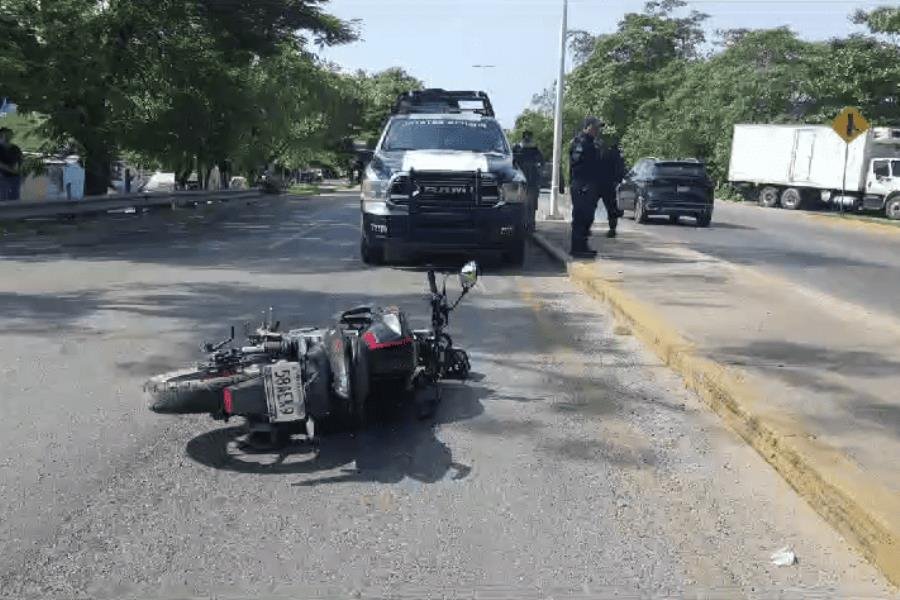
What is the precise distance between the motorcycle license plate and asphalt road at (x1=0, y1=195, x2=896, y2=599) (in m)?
0.31

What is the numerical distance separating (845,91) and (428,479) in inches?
1847

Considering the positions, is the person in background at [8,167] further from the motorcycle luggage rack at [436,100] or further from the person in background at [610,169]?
the person in background at [610,169]

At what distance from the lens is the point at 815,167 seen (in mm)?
41094

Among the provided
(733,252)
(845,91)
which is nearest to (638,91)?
(845,91)

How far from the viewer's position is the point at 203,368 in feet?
17.3

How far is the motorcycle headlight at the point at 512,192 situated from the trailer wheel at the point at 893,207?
2649 cm

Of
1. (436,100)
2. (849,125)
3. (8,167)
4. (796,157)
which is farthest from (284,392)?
(796,157)

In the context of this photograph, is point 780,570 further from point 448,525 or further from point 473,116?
point 473,116

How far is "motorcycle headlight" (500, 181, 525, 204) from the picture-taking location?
42.5ft

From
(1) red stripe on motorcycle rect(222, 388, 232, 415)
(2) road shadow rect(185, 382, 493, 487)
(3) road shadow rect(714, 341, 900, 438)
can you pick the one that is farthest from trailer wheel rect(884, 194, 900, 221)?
(1) red stripe on motorcycle rect(222, 388, 232, 415)

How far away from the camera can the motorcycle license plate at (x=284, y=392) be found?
193 inches

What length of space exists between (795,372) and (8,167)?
17.4 meters

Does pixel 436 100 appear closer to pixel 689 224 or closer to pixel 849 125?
pixel 689 224

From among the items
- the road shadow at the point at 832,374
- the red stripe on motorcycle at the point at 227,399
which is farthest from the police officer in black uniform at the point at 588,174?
the red stripe on motorcycle at the point at 227,399
